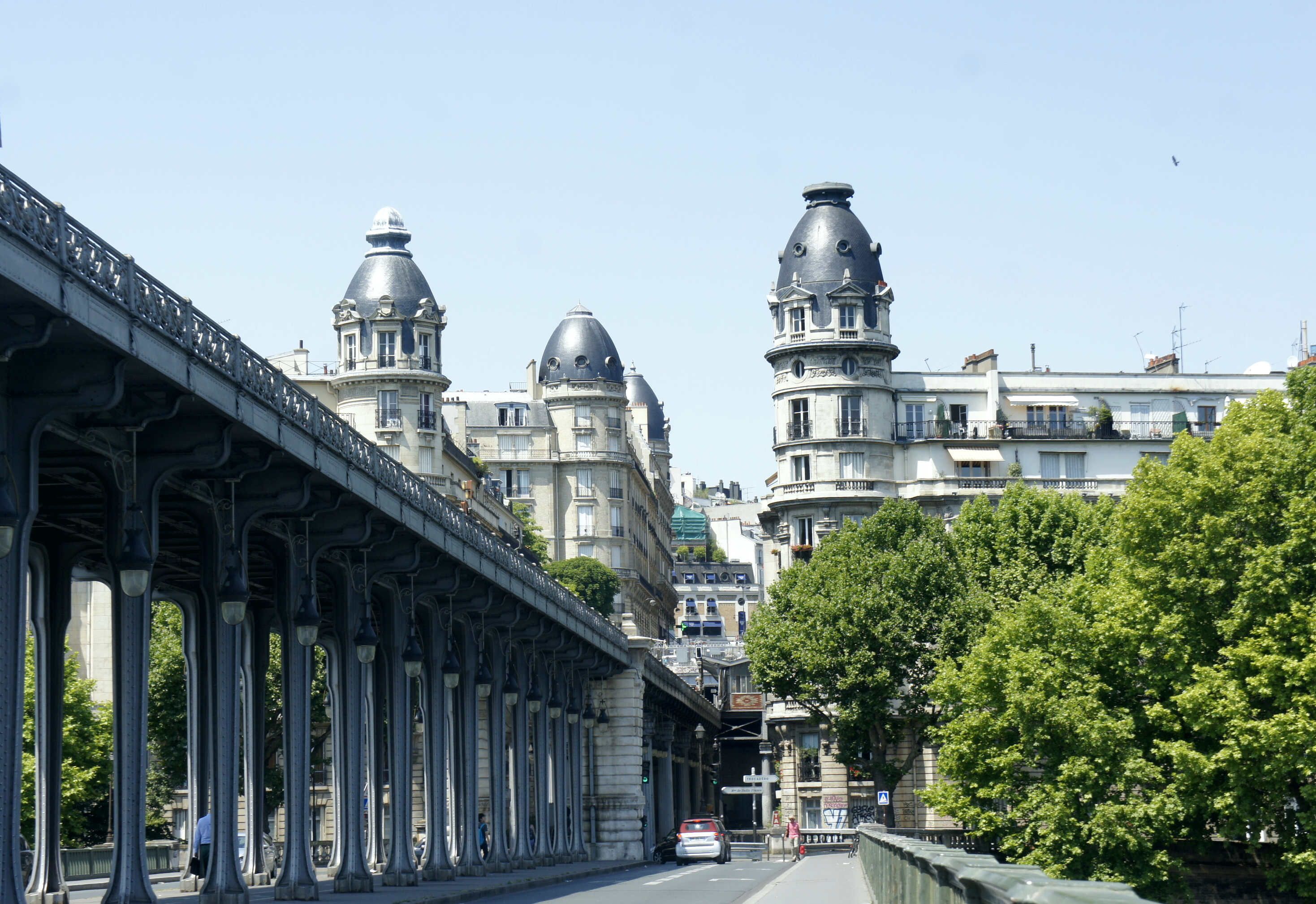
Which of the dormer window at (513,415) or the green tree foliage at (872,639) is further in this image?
the dormer window at (513,415)

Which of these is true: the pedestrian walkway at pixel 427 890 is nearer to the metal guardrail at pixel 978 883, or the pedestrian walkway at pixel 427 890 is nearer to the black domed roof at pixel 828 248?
the metal guardrail at pixel 978 883

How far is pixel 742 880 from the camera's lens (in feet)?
154

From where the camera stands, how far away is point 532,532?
424ft

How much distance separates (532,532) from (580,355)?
743 inches

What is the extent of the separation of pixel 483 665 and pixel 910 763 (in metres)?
32.3

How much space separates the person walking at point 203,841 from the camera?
31.8 meters

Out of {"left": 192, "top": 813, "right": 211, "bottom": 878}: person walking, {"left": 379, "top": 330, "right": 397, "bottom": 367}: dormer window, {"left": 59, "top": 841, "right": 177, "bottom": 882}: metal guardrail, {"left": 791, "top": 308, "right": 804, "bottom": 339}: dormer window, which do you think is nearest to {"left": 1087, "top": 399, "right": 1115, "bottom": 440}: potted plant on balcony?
{"left": 791, "top": 308, "right": 804, "bottom": 339}: dormer window

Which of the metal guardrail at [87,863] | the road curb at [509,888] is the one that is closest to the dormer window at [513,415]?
the road curb at [509,888]

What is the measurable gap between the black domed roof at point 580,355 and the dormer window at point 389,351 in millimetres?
41670

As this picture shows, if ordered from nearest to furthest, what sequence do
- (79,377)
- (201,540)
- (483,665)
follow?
(79,377) < (201,540) < (483,665)

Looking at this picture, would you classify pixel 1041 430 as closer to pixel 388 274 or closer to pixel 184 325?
pixel 388 274

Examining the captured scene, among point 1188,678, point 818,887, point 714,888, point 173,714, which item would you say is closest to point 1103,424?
point 173,714

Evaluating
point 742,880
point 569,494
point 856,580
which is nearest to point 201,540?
point 742,880

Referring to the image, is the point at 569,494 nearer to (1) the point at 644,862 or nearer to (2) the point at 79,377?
(1) the point at 644,862
